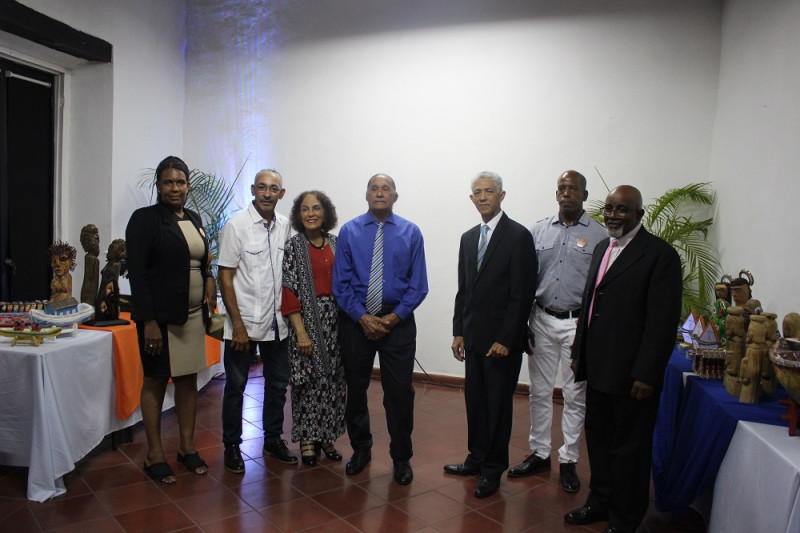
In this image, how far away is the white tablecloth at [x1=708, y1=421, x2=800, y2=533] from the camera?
6.07 ft

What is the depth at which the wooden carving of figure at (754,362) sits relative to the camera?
7.91ft

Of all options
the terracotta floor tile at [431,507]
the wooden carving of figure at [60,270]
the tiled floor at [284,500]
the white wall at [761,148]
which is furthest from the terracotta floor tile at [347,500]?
the white wall at [761,148]

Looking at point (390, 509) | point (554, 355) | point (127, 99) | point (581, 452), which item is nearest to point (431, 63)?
point (127, 99)

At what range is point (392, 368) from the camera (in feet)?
10.8

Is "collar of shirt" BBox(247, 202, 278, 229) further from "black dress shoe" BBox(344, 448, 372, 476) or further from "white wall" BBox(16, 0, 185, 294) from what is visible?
"white wall" BBox(16, 0, 185, 294)

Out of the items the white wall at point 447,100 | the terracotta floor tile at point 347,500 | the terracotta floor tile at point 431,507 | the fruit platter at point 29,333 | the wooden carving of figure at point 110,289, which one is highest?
the white wall at point 447,100

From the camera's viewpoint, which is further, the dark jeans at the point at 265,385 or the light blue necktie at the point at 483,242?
the dark jeans at the point at 265,385

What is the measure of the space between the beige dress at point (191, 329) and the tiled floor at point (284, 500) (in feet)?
2.11

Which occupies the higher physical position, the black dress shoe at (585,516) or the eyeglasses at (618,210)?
the eyeglasses at (618,210)

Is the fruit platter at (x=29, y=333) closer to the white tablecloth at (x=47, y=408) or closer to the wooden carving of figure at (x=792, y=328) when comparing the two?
the white tablecloth at (x=47, y=408)

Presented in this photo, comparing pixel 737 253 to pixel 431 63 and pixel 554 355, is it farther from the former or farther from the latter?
pixel 431 63

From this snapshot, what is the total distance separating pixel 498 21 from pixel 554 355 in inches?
130

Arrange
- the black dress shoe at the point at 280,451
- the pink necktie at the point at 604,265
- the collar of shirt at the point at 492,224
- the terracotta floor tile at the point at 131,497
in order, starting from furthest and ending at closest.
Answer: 1. the black dress shoe at the point at 280,451
2. the collar of shirt at the point at 492,224
3. the terracotta floor tile at the point at 131,497
4. the pink necktie at the point at 604,265

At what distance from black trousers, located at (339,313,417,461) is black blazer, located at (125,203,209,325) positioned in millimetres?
890
